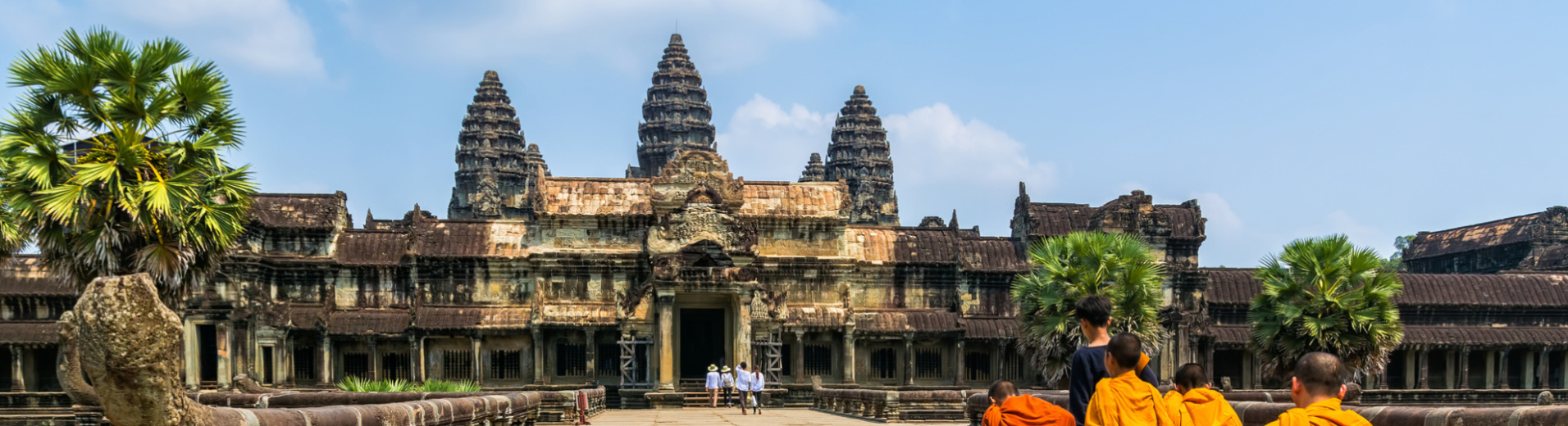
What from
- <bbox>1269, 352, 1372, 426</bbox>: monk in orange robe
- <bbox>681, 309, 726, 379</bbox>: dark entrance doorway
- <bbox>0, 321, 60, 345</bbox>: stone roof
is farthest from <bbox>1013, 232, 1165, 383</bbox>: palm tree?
<bbox>0, 321, 60, 345</bbox>: stone roof

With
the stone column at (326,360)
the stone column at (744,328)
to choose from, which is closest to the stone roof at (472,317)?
the stone column at (326,360)

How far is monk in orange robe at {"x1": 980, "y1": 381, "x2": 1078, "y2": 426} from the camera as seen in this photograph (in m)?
8.51

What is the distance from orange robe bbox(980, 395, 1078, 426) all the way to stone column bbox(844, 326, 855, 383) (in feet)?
95.2

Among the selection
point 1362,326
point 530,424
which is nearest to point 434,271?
point 530,424

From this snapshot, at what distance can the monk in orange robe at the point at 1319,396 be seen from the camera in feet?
21.9

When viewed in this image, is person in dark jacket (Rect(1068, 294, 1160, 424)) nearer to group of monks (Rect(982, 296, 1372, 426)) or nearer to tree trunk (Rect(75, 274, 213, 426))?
group of monks (Rect(982, 296, 1372, 426))

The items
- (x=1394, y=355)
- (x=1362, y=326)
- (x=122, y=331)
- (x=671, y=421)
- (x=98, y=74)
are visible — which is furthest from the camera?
(x=1394, y=355)

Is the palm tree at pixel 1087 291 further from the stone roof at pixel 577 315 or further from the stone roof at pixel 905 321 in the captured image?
the stone roof at pixel 577 315

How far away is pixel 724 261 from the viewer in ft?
116

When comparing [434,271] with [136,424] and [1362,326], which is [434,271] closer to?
[1362,326]

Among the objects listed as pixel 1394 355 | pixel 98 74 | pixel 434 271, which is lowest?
pixel 1394 355

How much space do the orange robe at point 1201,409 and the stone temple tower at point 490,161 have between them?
7154cm

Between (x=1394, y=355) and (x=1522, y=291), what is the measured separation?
4.83 meters

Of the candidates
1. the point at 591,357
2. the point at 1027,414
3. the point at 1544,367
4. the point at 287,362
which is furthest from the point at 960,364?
the point at 1027,414
